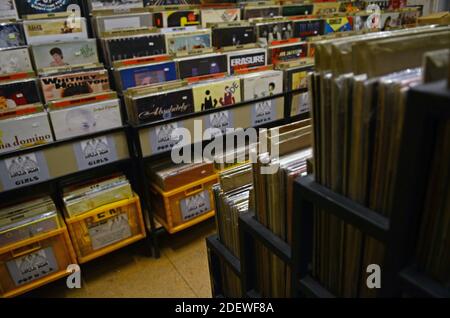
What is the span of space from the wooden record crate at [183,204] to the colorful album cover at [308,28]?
1347 mm

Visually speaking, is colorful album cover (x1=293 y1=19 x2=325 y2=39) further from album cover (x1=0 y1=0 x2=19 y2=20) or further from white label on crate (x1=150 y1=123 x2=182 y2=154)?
album cover (x1=0 y1=0 x2=19 y2=20)

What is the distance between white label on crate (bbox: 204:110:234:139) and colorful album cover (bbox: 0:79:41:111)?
3.05 ft

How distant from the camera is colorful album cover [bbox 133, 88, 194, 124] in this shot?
1821 mm

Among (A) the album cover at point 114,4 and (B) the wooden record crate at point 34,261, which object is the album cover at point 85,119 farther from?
(A) the album cover at point 114,4

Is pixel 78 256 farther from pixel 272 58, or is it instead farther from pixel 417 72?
pixel 417 72

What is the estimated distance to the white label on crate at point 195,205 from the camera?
2182 millimetres

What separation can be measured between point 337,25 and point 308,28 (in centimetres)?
37

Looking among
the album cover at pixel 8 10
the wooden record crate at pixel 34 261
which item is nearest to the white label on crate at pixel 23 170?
the wooden record crate at pixel 34 261

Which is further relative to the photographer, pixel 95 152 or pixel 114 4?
pixel 114 4

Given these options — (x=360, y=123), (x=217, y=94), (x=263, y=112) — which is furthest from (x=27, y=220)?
(x=360, y=123)

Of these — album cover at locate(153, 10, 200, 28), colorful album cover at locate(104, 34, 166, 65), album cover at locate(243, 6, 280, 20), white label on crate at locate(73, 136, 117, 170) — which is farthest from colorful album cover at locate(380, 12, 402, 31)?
white label on crate at locate(73, 136, 117, 170)

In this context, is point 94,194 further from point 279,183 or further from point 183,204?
point 279,183

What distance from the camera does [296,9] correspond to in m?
2.85

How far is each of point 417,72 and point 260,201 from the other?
1.79 feet
